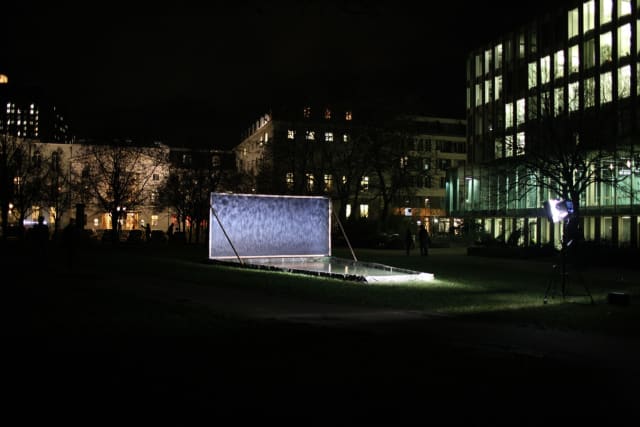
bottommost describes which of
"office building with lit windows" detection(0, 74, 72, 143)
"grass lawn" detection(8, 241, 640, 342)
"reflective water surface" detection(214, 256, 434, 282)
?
"grass lawn" detection(8, 241, 640, 342)

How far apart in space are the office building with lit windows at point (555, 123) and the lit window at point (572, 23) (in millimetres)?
92

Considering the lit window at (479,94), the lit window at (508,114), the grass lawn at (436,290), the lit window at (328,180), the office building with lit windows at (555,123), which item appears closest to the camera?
the grass lawn at (436,290)

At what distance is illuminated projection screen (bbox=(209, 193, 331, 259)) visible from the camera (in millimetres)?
29688

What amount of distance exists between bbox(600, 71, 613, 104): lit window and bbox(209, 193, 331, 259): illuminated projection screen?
3309cm

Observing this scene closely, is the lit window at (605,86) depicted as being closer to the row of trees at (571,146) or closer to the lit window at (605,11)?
the lit window at (605,11)

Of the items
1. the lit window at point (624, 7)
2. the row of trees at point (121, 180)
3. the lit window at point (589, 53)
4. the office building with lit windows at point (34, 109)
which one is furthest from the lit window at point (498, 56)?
the office building with lit windows at point (34, 109)

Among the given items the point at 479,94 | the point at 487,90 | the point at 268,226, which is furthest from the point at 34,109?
the point at 268,226

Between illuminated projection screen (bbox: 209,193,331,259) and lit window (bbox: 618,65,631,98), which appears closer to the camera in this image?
illuminated projection screen (bbox: 209,193,331,259)

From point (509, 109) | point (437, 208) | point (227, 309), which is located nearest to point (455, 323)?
point (227, 309)

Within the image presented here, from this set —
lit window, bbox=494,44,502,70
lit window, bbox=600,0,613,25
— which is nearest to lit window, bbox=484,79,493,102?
lit window, bbox=494,44,502,70

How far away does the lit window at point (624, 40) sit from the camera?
51.5 metres

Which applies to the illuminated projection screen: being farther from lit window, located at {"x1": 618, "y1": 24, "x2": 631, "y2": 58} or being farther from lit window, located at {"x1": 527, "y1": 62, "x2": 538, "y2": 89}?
lit window, located at {"x1": 527, "y1": 62, "x2": 538, "y2": 89}

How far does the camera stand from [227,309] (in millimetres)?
13844

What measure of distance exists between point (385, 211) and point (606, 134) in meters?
22.2
